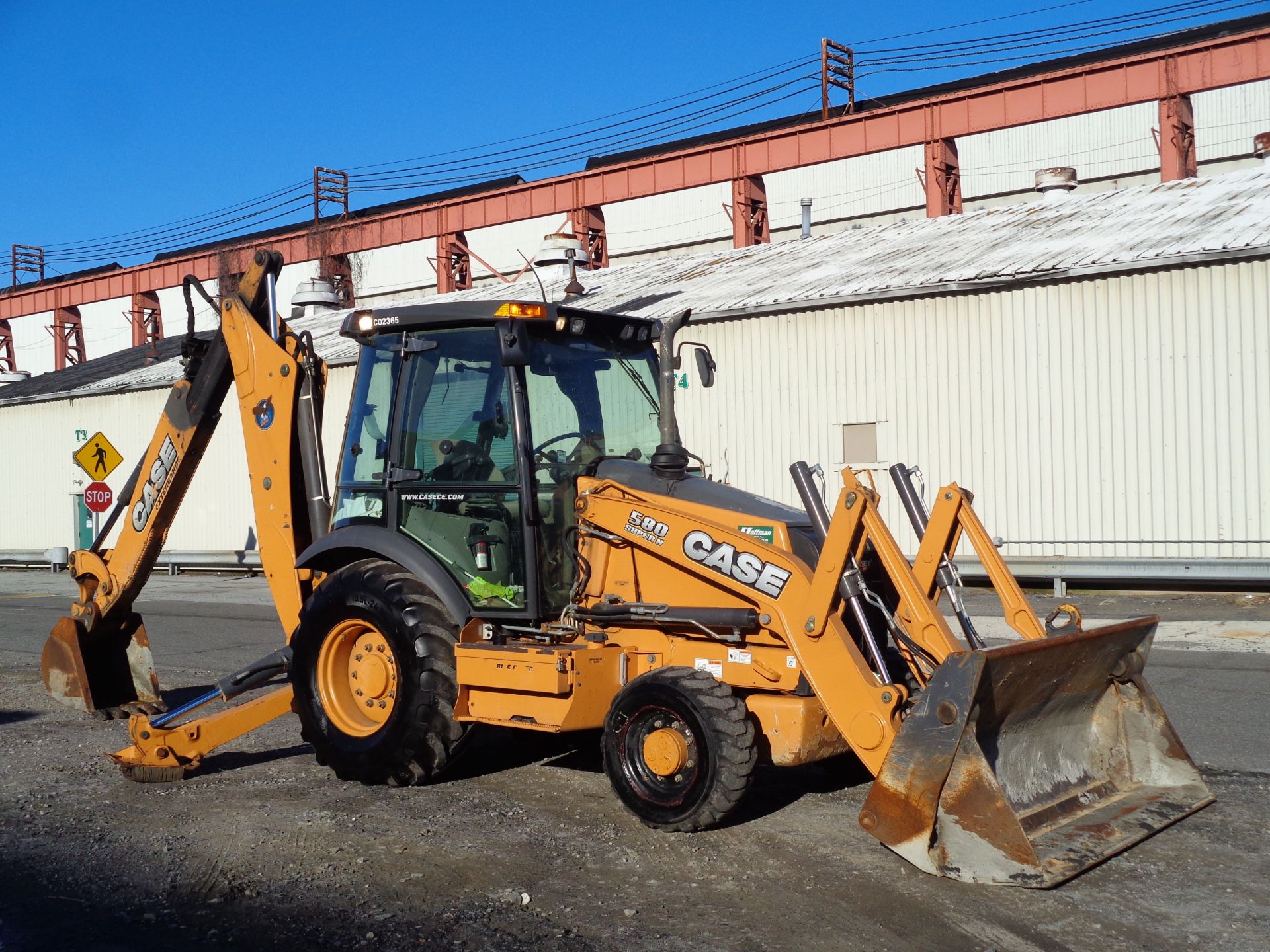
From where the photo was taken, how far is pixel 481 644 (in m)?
6.27

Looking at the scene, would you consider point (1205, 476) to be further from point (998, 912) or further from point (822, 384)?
point (998, 912)

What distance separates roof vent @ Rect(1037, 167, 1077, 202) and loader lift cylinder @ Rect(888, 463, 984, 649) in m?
17.3

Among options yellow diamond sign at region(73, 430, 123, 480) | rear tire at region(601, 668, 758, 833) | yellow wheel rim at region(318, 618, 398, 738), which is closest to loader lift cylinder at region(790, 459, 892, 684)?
rear tire at region(601, 668, 758, 833)

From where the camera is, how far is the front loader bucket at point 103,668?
865 centimetres

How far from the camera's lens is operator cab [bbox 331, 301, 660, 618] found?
635cm

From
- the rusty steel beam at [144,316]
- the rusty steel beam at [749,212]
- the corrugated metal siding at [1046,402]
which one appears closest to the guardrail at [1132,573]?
the corrugated metal siding at [1046,402]

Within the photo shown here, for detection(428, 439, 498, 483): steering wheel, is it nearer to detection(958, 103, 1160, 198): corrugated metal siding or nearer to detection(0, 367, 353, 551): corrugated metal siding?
detection(0, 367, 353, 551): corrugated metal siding

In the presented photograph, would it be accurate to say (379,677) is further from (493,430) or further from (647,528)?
(647,528)

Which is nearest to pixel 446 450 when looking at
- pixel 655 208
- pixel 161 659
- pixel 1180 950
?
pixel 1180 950

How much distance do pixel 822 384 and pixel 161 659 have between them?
1006cm

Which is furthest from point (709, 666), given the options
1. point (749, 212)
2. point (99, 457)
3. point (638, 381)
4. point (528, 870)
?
point (749, 212)

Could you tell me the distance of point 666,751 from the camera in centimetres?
558

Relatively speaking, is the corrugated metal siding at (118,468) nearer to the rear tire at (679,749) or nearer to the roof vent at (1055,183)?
the roof vent at (1055,183)

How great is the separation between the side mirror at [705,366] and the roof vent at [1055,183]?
683 inches
